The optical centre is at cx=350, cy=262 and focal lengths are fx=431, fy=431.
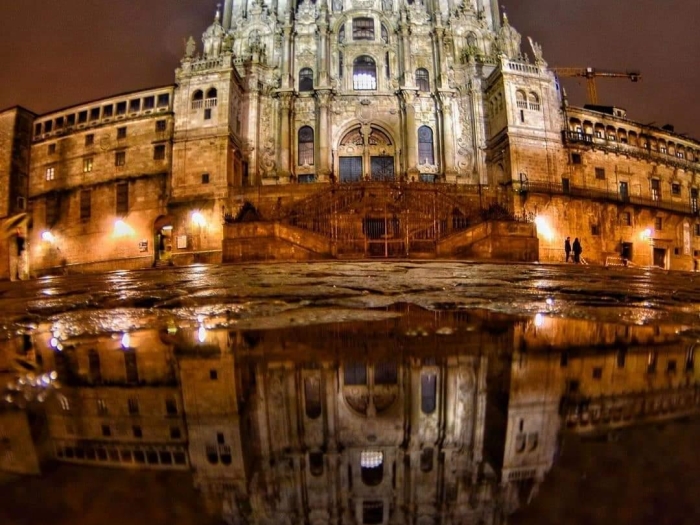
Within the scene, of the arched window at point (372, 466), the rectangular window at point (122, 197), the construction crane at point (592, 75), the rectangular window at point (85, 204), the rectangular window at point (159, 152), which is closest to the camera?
the arched window at point (372, 466)

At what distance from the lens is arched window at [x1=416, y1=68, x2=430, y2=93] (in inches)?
1331

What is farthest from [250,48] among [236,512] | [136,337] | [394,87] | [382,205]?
[236,512]

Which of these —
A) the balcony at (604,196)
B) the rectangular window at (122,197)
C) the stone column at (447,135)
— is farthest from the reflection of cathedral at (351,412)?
the rectangular window at (122,197)

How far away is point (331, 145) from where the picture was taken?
32.7 m

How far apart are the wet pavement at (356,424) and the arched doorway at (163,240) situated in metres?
27.6

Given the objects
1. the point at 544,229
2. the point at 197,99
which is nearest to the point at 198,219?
the point at 197,99

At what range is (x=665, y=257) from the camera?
33.6 m

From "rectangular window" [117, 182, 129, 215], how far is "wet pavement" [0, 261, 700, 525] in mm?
30497

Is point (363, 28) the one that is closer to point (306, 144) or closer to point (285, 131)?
point (306, 144)

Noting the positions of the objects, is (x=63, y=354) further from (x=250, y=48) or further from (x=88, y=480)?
(x=250, y=48)

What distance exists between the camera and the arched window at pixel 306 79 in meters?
34.0

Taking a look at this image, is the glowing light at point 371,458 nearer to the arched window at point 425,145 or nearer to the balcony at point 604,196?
the balcony at point 604,196

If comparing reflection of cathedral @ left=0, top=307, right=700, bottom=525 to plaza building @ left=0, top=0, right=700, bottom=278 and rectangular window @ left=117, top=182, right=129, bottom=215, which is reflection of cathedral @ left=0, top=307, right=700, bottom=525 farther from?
rectangular window @ left=117, top=182, right=129, bottom=215

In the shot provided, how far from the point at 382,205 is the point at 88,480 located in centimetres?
2238
